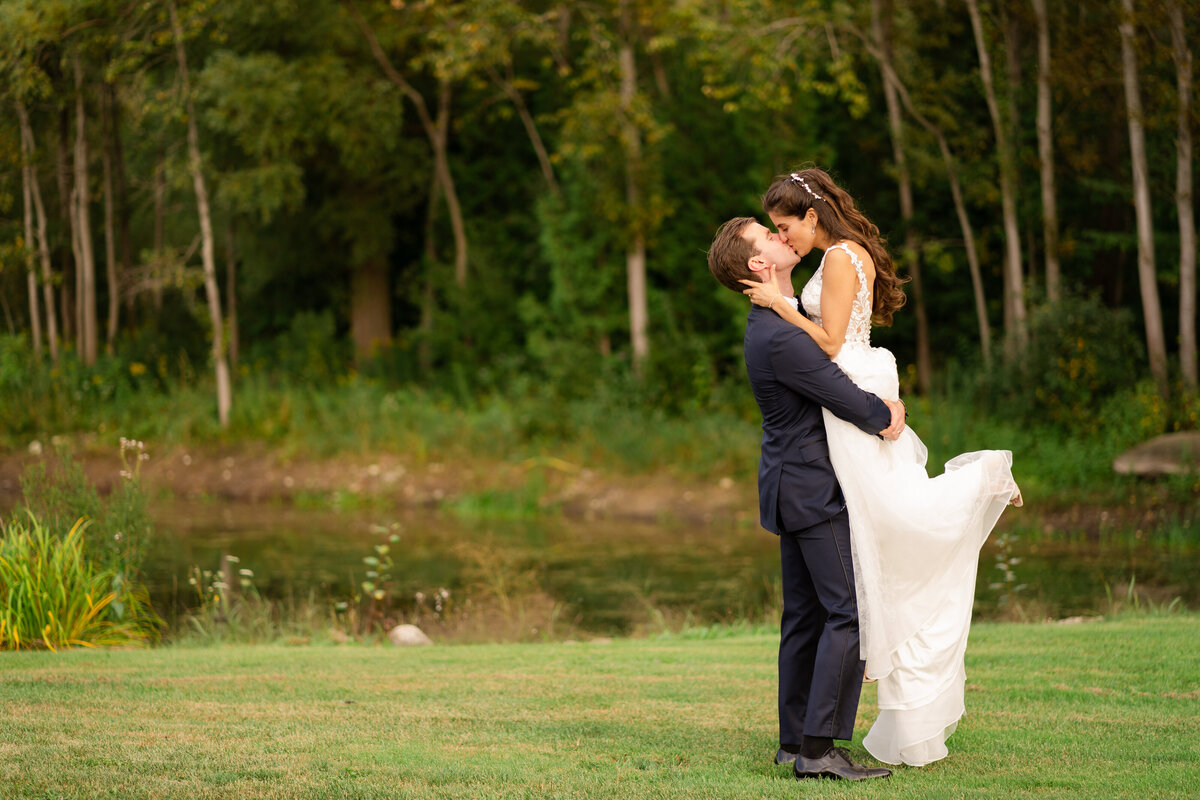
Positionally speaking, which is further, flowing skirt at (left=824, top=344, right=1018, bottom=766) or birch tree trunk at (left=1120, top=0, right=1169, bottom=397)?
birch tree trunk at (left=1120, top=0, right=1169, bottom=397)

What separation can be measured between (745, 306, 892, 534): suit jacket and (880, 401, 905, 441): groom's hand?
0.03 m

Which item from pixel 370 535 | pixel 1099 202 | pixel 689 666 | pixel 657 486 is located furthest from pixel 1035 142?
pixel 689 666

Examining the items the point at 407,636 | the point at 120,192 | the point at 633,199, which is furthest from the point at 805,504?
the point at 120,192

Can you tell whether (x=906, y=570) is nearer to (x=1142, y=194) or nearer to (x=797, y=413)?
(x=797, y=413)

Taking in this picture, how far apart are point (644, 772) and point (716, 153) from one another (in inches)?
Result: 680

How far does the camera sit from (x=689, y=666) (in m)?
6.89

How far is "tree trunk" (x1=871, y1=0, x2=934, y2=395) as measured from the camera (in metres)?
18.5

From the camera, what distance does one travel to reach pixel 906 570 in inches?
174

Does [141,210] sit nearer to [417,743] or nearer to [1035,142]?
[1035,142]

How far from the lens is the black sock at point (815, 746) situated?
4.31 m

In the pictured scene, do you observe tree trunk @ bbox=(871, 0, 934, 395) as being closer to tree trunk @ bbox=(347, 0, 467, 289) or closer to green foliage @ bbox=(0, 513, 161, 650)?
tree trunk @ bbox=(347, 0, 467, 289)

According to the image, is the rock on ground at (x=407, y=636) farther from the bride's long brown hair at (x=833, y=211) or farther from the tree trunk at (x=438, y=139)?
the tree trunk at (x=438, y=139)

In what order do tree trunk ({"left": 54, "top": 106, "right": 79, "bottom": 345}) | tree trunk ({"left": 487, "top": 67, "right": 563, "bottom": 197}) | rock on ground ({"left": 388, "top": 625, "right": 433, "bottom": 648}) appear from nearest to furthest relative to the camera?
rock on ground ({"left": 388, "top": 625, "right": 433, "bottom": 648}) < tree trunk ({"left": 54, "top": 106, "right": 79, "bottom": 345}) < tree trunk ({"left": 487, "top": 67, "right": 563, "bottom": 197})

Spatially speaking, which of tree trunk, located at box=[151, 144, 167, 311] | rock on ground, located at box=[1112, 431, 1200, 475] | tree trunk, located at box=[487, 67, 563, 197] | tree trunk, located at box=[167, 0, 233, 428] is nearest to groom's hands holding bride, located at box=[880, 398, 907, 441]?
rock on ground, located at box=[1112, 431, 1200, 475]
